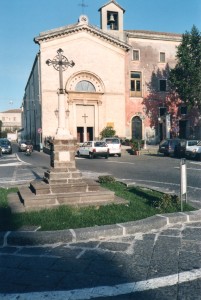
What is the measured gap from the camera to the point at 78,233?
515cm

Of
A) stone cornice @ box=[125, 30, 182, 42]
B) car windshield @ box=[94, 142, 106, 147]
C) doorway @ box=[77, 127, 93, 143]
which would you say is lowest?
car windshield @ box=[94, 142, 106, 147]

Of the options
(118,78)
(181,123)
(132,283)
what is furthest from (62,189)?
(181,123)

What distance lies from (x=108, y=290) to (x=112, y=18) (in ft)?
125

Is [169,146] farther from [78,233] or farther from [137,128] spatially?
[78,233]

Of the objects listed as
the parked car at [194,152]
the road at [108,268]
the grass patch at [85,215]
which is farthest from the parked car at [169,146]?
the road at [108,268]

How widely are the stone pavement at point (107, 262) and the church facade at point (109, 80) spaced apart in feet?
97.6

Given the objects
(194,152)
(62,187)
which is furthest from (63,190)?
(194,152)

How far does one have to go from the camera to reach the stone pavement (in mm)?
3449

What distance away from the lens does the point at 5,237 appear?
501cm

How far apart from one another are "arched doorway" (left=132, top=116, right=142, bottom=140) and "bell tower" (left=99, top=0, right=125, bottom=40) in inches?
410

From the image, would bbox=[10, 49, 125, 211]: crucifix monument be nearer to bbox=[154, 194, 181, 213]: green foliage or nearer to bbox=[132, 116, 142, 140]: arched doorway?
bbox=[154, 194, 181, 213]: green foliage

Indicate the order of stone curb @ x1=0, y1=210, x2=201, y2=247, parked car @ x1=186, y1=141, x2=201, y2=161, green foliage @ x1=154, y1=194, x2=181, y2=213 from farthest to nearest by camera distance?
parked car @ x1=186, y1=141, x2=201, y2=161, green foliage @ x1=154, y1=194, x2=181, y2=213, stone curb @ x1=0, y1=210, x2=201, y2=247

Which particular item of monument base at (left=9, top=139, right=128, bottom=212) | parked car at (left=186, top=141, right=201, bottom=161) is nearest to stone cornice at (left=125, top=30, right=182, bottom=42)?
parked car at (left=186, top=141, right=201, bottom=161)

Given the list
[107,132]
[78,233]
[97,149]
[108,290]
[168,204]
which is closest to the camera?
[108,290]
